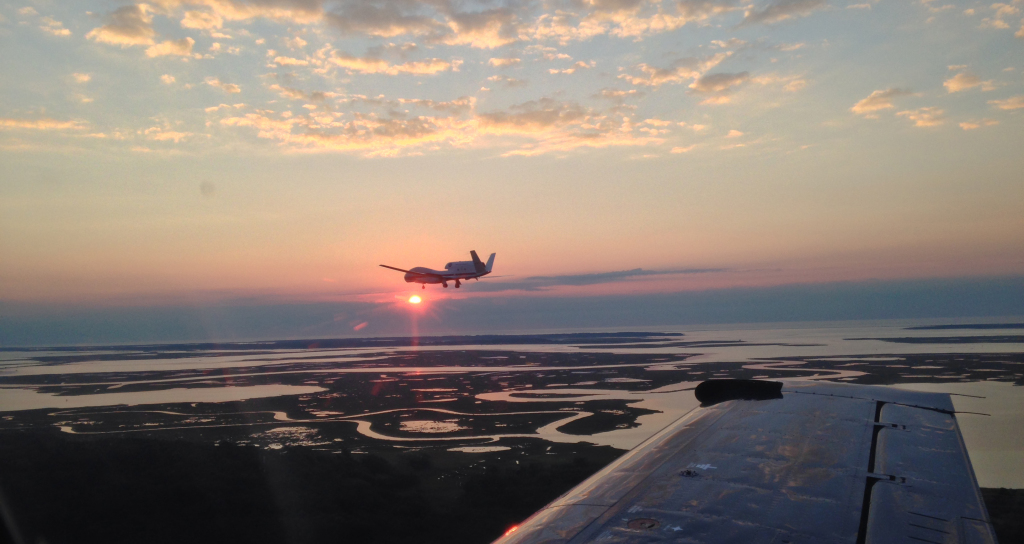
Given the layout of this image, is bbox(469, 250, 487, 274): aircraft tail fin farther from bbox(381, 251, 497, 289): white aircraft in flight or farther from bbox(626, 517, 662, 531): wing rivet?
bbox(626, 517, 662, 531): wing rivet

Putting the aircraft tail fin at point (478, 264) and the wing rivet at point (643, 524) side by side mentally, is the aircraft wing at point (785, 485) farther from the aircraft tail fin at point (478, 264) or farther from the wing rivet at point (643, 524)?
the aircraft tail fin at point (478, 264)

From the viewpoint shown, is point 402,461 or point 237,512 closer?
point 237,512

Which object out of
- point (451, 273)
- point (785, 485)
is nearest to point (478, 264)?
point (451, 273)

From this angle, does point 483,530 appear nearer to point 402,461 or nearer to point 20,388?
point 402,461

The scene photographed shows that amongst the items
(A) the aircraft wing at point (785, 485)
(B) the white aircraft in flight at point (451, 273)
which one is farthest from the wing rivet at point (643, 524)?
(B) the white aircraft in flight at point (451, 273)

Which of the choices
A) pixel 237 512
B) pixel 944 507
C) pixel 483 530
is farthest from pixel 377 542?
pixel 944 507

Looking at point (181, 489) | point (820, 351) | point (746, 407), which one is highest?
point (746, 407)
